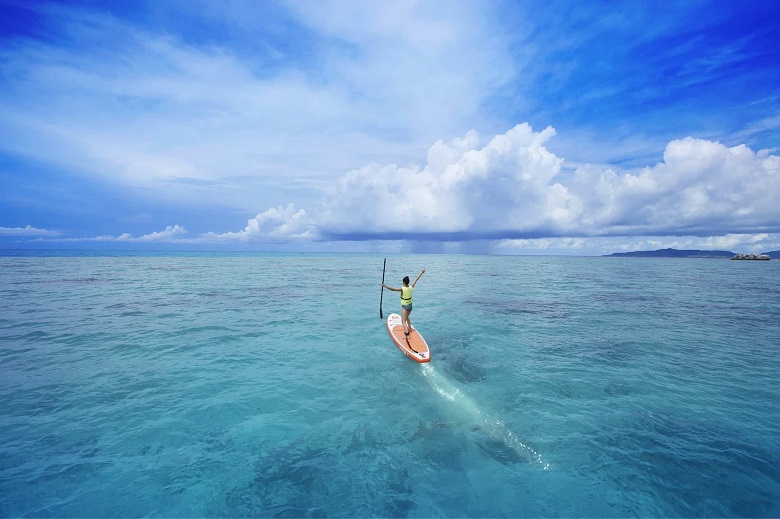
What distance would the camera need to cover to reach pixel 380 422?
11.4m

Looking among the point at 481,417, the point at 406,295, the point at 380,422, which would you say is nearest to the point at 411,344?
the point at 406,295

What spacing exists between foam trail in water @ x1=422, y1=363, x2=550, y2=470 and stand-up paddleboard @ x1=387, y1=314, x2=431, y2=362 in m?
1.02

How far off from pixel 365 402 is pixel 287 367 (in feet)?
17.6

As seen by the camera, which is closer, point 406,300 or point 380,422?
point 380,422

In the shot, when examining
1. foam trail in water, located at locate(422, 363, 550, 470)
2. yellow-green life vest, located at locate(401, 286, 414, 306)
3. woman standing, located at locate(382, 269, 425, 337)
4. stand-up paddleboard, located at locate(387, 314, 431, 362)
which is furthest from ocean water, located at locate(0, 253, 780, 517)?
yellow-green life vest, located at locate(401, 286, 414, 306)

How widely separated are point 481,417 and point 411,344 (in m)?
7.48

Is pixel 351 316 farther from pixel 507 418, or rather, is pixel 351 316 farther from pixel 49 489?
pixel 49 489

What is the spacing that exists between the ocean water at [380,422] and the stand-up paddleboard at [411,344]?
60 centimetres

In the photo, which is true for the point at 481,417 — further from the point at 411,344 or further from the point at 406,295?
the point at 406,295

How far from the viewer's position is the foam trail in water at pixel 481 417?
985 centimetres

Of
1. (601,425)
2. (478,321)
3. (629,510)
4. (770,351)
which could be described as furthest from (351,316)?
(770,351)

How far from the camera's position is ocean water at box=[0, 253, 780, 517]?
8.09m

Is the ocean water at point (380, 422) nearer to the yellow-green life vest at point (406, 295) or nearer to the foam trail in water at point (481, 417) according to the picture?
the foam trail in water at point (481, 417)

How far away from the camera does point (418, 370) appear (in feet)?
53.4
